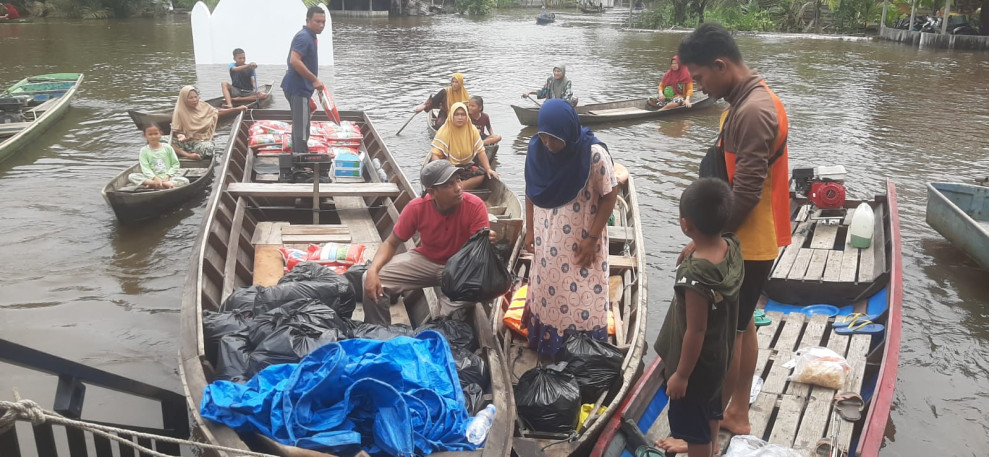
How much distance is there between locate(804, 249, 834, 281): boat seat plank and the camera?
5520 mm

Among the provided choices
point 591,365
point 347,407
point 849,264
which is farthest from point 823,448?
point 849,264

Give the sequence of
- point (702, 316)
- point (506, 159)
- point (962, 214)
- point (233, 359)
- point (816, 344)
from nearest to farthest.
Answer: point (702, 316) → point (233, 359) → point (816, 344) → point (962, 214) → point (506, 159)

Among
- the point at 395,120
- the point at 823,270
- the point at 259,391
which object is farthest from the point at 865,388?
the point at 395,120

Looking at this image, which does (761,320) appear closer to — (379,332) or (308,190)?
(379,332)

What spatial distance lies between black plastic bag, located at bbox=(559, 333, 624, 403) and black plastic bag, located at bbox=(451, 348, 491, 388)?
507mm

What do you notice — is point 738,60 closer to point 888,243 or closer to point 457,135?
point 888,243

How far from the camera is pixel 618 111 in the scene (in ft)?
46.5

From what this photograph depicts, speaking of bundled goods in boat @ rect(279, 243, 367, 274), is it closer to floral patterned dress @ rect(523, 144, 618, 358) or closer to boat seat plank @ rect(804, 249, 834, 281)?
floral patterned dress @ rect(523, 144, 618, 358)

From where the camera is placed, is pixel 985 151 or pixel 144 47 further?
pixel 144 47

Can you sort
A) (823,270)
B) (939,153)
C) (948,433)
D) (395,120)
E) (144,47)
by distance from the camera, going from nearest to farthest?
1. (948,433)
2. (823,270)
3. (939,153)
4. (395,120)
5. (144,47)

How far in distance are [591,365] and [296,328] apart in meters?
1.65

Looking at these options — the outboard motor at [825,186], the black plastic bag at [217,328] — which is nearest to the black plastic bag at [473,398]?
the black plastic bag at [217,328]

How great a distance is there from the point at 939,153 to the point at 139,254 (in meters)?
12.3

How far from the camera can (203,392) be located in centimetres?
324
